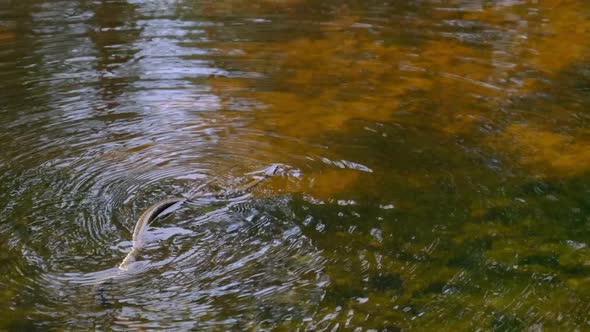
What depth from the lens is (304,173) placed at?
440cm

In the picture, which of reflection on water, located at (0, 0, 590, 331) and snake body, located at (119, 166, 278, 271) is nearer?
reflection on water, located at (0, 0, 590, 331)

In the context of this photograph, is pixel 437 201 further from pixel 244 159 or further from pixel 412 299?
pixel 244 159

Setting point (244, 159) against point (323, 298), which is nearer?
point (323, 298)

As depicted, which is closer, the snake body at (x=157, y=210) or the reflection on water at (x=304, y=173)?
the reflection on water at (x=304, y=173)

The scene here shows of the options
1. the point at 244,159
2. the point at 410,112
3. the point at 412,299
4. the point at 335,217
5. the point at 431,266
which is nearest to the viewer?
the point at 412,299

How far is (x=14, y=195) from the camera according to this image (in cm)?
412

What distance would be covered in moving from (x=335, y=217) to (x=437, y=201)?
0.60 m

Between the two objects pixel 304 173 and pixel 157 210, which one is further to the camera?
pixel 304 173

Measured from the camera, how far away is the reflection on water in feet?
11.0

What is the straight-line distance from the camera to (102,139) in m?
4.87

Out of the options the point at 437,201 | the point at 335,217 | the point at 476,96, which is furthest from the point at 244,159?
the point at 476,96

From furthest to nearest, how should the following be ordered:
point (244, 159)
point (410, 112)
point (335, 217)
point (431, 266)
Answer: point (410, 112) → point (244, 159) → point (335, 217) → point (431, 266)

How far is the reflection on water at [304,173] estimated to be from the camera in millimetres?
3338

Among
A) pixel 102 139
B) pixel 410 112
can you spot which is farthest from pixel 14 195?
pixel 410 112
